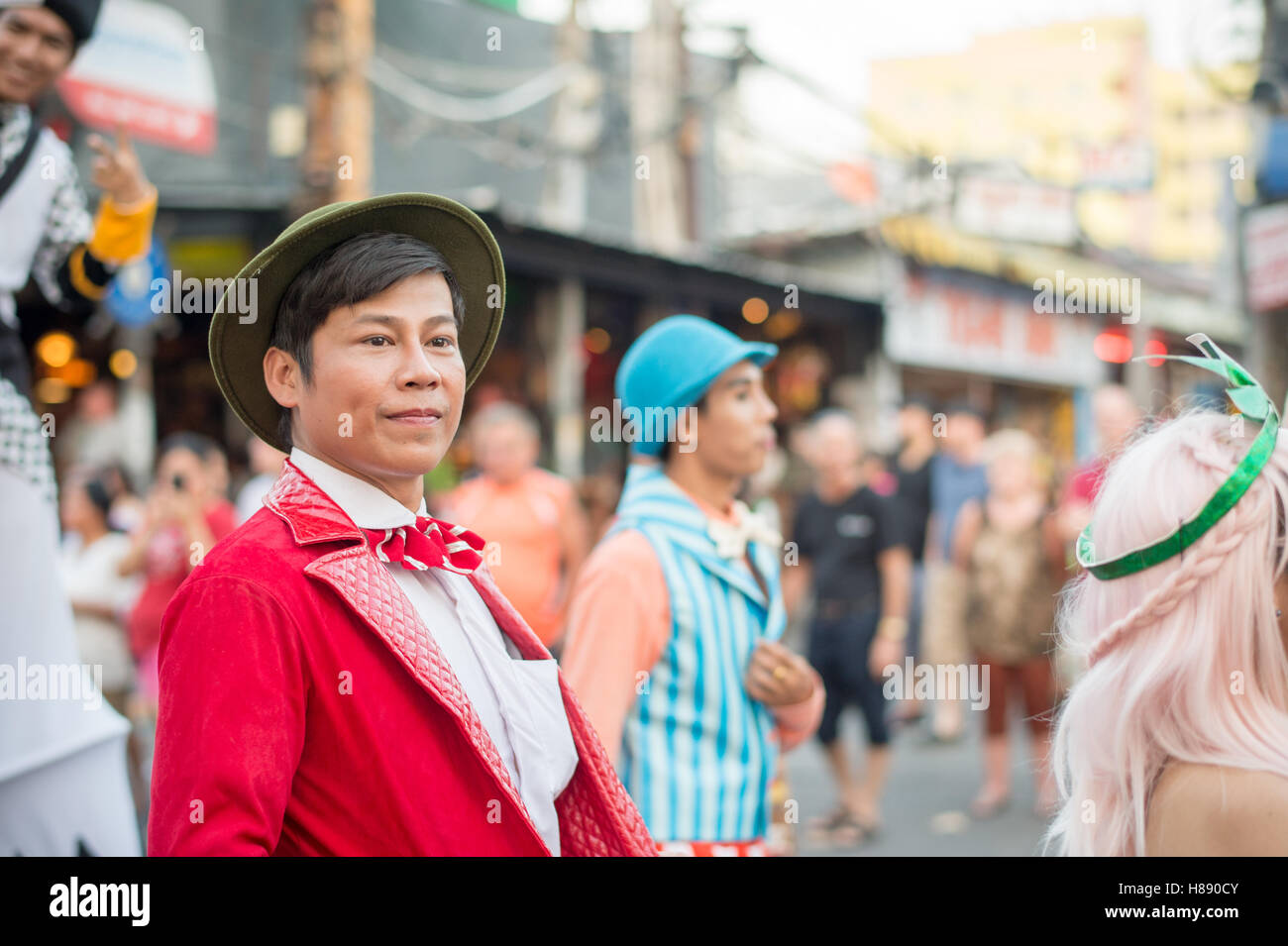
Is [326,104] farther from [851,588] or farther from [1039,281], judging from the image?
[1039,281]

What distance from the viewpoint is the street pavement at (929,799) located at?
5816mm

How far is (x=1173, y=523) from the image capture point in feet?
5.81

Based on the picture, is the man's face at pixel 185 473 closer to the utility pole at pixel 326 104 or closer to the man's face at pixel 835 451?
the utility pole at pixel 326 104

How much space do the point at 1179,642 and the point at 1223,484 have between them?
233 millimetres

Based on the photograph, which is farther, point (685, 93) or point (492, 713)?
point (685, 93)

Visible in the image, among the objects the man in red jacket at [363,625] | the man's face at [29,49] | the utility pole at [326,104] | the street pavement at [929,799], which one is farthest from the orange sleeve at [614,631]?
the utility pole at [326,104]

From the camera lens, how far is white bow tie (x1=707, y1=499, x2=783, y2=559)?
288 cm

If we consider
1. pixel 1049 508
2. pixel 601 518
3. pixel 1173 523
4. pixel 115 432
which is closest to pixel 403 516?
pixel 1173 523

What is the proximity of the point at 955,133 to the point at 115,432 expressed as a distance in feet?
96.4

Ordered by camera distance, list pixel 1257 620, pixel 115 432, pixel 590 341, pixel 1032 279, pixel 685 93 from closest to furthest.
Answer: pixel 1257 620 → pixel 115 432 → pixel 685 93 → pixel 590 341 → pixel 1032 279

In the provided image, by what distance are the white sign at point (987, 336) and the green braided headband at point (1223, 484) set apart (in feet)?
43.6

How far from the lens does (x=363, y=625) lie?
1.44 metres

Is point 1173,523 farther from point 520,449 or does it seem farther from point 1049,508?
point 1049,508

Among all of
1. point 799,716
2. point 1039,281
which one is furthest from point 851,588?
point 1039,281
